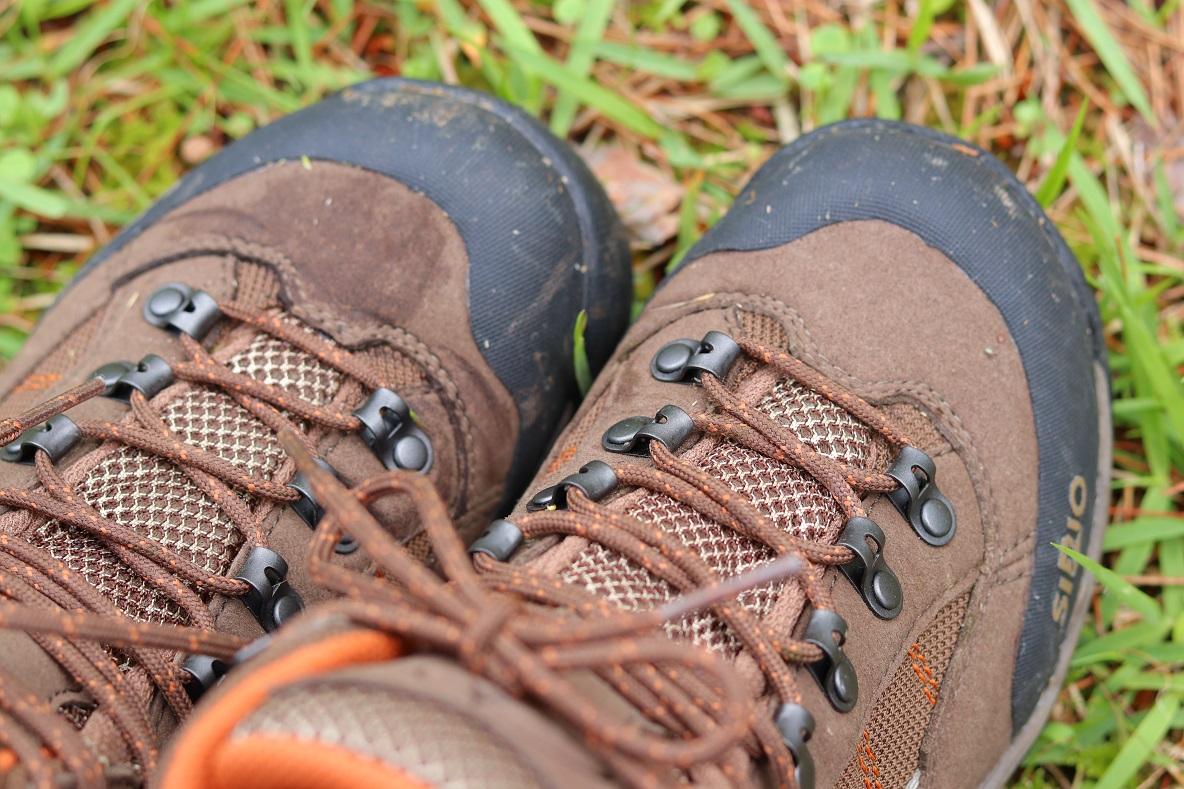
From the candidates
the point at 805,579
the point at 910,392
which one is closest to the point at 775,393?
the point at 910,392

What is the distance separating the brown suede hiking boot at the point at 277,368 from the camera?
63.4 inches

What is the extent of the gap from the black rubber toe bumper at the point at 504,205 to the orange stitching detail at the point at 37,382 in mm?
292

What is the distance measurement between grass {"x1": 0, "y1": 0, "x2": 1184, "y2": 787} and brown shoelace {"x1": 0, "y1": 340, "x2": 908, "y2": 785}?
84cm

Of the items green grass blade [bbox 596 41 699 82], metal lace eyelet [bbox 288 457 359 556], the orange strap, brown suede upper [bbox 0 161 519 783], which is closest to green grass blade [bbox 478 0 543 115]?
green grass blade [bbox 596 41 699 82]

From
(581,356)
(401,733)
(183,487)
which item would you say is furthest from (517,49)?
(401,733)

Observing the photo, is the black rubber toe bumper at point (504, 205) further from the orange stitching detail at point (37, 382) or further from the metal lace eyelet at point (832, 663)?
the metal lace eyelet at point (832, 663)

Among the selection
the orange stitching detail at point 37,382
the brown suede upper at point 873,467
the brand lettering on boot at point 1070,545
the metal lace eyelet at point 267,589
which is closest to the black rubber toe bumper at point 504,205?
the brown suede upper at point 873,467

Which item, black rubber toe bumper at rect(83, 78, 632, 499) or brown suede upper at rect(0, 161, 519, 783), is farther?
black rubber toe bumper at rect(83, 78, 632, 499)

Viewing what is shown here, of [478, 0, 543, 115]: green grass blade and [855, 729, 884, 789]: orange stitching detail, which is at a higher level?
[478, 0, 543, 115]: green grass blade

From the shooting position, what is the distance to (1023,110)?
245cm

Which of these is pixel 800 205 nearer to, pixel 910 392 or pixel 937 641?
pixel 910 392

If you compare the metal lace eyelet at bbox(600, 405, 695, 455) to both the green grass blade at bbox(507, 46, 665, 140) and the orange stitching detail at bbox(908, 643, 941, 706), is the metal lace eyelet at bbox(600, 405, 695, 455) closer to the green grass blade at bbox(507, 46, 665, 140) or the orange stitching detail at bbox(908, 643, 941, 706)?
the orange stitching detail at bbox(908, 643, 941, 706)

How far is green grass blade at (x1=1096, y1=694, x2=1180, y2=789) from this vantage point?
1969 mm

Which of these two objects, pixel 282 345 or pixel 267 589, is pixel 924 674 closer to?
pixel 267 589
